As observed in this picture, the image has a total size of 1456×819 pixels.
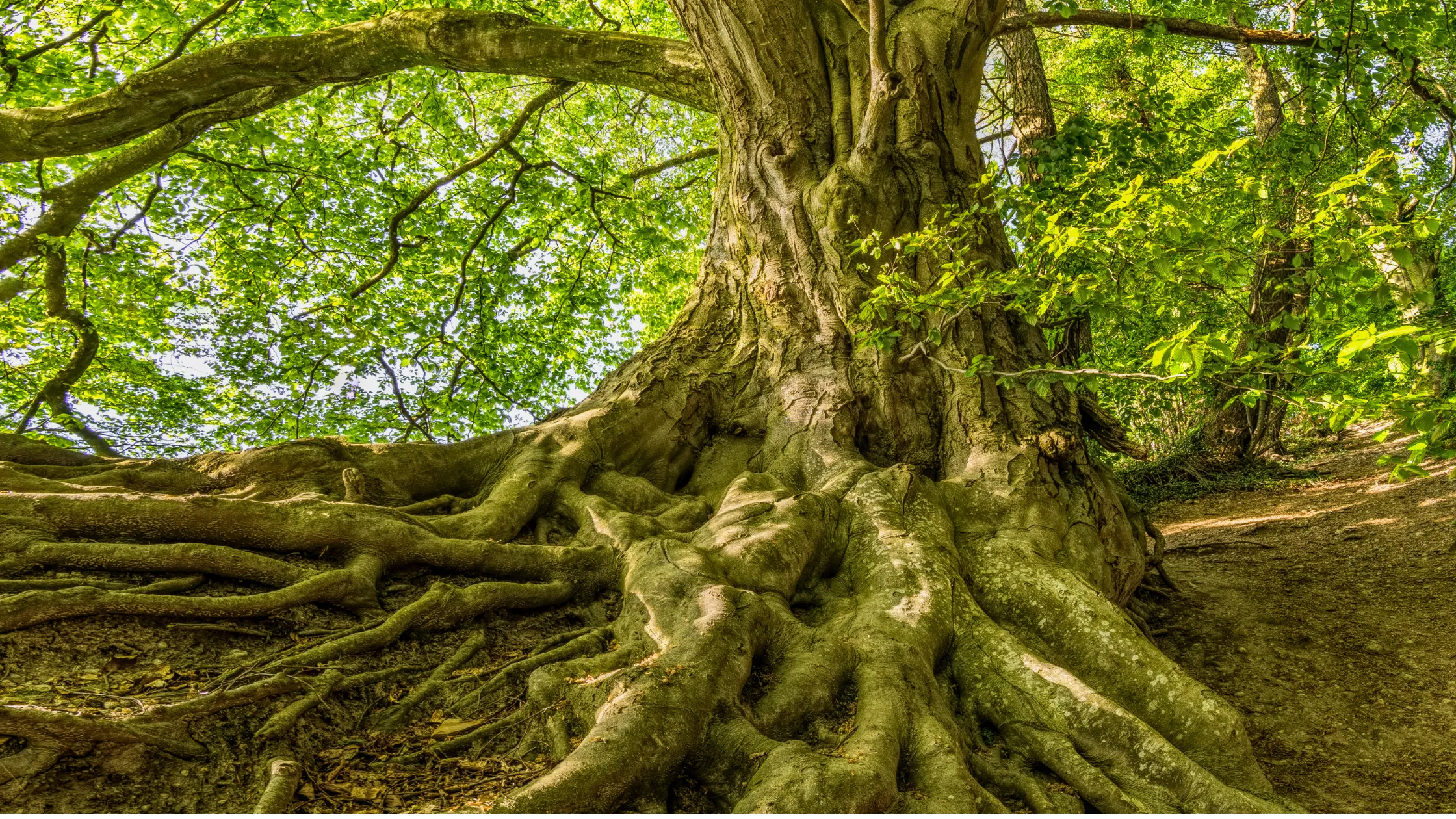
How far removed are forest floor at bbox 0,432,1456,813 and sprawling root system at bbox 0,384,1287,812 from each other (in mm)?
47

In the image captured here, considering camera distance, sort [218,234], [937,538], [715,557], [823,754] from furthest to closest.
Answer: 1. [218,234]
2. [937,538]
3. [715,557]
4. [823,754]

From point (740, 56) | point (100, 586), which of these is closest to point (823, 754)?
point (100, 586)

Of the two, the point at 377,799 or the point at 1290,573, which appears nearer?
the point at 377,799

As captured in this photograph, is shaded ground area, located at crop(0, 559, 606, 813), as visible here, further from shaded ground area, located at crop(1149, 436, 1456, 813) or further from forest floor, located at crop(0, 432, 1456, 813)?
shaded ground area, located at crop(1149, 436, 1456, 813)

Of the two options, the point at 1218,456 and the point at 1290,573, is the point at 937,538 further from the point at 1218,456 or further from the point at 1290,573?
the point at 1218,456

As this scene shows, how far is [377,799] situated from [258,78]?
20.4 feet

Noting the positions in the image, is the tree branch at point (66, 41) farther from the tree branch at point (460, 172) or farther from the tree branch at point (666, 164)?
the tree branch at point (666, 164)

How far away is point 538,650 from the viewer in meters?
3.35

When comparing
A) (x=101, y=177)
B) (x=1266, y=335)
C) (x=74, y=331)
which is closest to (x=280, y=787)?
(x=101, y=177)

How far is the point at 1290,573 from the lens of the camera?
6.57 meters

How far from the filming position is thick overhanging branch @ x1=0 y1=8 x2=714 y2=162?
5.53 m

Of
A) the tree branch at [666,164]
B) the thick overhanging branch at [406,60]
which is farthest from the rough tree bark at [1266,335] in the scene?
the thick overhanging branch at [406,60]

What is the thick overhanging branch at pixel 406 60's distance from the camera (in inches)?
218

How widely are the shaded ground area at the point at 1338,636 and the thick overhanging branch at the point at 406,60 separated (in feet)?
21.4
